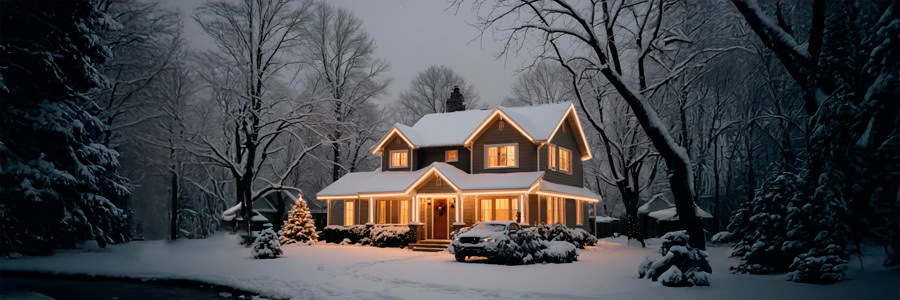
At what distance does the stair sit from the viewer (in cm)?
2819

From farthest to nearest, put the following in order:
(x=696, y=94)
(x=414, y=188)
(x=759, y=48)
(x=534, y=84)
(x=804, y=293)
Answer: (x=534, y=84), (x=696, y=94), (x=414, y=188), (x=759, y=48), (x=804, y=293)

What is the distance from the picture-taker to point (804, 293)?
38.5ft

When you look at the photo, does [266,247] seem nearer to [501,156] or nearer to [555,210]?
[501,156]

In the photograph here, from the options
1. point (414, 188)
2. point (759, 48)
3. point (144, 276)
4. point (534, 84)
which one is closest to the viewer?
point (144, 276)

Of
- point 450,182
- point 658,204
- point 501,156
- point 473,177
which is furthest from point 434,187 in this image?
point 658,204

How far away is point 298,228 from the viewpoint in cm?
3134

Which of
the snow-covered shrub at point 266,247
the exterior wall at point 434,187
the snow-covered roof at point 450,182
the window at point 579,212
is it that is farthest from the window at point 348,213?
the window at point 579,212

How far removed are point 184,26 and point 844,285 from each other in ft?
115

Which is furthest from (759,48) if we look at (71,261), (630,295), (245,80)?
(71,261)

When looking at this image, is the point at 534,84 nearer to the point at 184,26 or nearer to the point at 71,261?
the point at 184,26

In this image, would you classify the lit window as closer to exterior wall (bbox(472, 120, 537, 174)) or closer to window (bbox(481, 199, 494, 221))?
window (bbox(481, 199, 494, 221))

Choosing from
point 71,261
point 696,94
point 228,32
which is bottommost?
point 71,261

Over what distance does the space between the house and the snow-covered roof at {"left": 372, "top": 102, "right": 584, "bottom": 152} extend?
0.06 meters

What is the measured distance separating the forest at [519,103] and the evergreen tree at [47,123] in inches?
2.5
